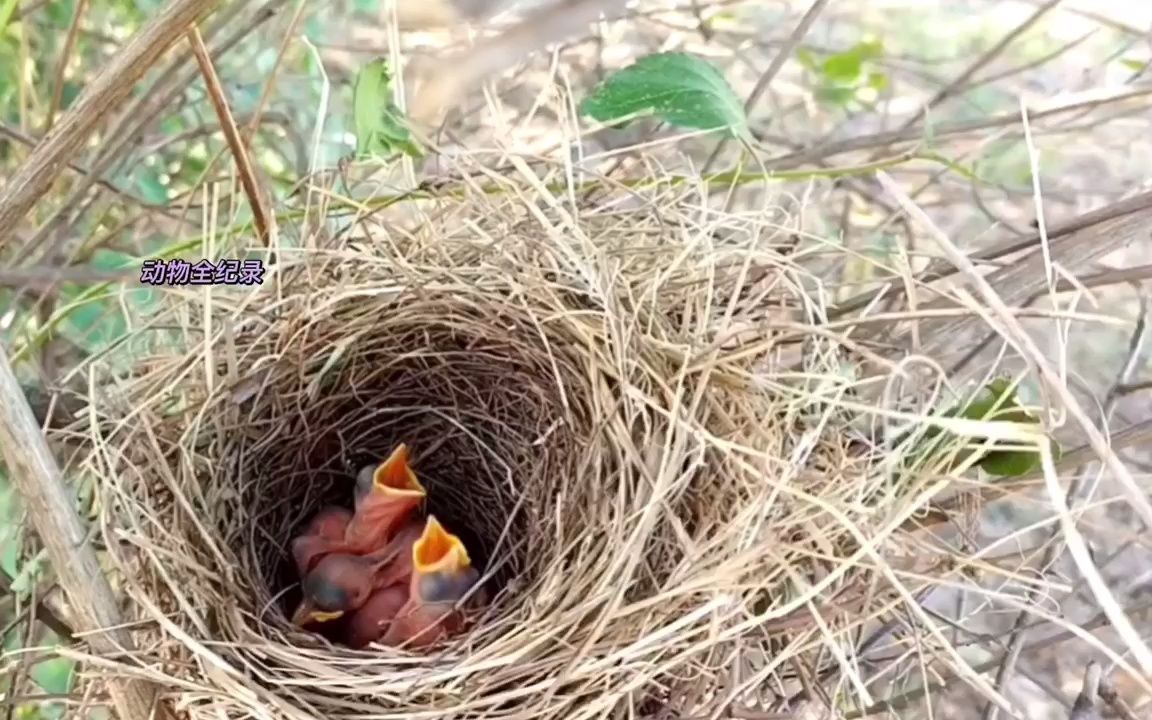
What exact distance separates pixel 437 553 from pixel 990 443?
0.46 m

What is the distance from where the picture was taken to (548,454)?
0.89m

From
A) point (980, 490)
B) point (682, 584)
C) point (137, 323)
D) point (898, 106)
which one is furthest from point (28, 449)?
point (898, 106)

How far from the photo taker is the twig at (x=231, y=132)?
676mm

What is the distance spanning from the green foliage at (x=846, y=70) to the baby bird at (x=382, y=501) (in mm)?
604

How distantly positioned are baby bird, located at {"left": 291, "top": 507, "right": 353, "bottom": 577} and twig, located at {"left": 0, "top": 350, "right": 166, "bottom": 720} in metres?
0.30

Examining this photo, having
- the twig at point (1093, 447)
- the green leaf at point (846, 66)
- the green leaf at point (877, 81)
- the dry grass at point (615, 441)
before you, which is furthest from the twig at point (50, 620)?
the green leaf at point (877, 81)

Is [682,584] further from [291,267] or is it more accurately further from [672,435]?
[291,267]

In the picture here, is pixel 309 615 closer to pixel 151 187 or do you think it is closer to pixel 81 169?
pixel 81 169

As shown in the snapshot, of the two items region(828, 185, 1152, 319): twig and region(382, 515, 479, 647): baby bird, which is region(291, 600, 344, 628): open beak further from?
region(828, 185, 1152, 319): twig

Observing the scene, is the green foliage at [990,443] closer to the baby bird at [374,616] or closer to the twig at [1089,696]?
the twig at [1089,696]

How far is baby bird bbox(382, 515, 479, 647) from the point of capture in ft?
2.87

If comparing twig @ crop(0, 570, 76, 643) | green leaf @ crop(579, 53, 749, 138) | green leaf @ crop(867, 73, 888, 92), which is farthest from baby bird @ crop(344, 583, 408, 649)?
green leaf @ crop(867, 73, 888, 92)

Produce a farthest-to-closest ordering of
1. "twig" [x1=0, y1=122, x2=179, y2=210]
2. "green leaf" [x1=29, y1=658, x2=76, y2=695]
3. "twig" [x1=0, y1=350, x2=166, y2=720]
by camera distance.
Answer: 1. "green leaf" [x1=29, y1=658, x2=76, y2=695]
2. "twig" [x1=0, y1=122, x2=179, y2=210]
3. "twig" [x1=0, y1=350, x2=166, y2=720]

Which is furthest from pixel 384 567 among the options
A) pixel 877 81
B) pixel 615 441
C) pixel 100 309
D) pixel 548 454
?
pixel 877 81
